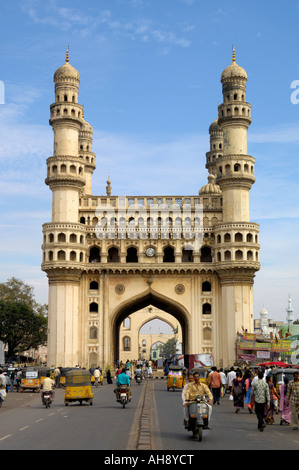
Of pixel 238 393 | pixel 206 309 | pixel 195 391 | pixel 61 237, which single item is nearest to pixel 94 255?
pixel 61 237

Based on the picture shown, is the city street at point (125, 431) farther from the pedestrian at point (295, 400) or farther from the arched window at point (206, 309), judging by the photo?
the arched window at point (206, 309)

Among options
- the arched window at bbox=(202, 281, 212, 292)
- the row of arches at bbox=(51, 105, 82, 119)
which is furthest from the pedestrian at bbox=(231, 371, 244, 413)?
the row of arches at bbox=(51, 105, 82, 119)

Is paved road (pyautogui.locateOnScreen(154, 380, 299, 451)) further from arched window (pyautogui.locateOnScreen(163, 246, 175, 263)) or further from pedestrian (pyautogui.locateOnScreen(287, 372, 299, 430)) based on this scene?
arched window (pyautogui.locateOnScreen(163, 246, 175, 263))

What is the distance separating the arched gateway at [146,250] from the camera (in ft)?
175

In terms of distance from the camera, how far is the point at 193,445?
13664 millimetres

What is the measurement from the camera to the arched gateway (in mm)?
53438

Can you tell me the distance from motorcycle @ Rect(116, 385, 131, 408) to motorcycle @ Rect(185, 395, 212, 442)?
Result: 9.87 meters

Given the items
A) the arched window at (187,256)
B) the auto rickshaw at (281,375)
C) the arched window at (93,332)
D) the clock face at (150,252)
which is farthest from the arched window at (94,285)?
the auto rickshaw at (281,375)

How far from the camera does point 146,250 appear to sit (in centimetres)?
5656

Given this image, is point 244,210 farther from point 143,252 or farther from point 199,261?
point 143,252

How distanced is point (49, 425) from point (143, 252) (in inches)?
1525
